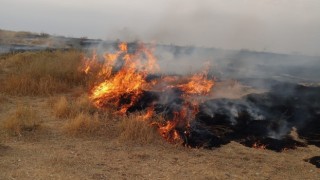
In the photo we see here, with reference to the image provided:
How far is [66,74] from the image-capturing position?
13633mm

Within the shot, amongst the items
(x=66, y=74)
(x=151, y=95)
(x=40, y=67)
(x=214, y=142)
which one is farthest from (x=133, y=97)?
(x=40, y=67)

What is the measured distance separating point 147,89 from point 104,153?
3.34 meters

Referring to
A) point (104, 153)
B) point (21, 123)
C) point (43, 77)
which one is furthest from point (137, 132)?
point (43, 77)

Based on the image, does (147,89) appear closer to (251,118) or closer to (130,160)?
(251,118)

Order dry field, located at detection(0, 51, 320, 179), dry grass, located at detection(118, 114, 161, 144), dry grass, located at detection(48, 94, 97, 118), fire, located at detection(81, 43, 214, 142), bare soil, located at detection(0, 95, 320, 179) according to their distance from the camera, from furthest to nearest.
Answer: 1. dry grass, located at detection(48, 94, 97, 118)
2. fire, located at detection(81, 43, 214, 142)
3. dry grass, located at detection(118, 114, 161, 144)
4. dry field, located at detection(0, 51, 320, 179)
5. bare soil, located at detection(0, 95, 320, 179)

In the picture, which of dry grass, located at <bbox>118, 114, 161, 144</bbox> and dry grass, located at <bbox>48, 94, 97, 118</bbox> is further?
dry grass, located at <bbox>48, 94, 97, 118</bbox>

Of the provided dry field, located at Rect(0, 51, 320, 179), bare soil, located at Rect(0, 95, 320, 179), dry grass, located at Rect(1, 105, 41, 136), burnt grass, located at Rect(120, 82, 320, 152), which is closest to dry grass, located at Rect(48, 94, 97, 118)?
dry field, located at Rect(0, 51, 320, 179)

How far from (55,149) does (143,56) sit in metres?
6.00

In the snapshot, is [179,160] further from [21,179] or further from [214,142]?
[21,179]

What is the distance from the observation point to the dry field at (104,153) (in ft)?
22.2

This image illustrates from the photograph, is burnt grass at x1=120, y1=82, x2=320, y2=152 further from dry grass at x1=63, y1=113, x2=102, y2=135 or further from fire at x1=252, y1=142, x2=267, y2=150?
dry grass at x1=63, y1=113, x2=102, y2=135

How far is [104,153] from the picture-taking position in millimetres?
7695

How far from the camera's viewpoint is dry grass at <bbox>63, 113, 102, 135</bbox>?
8.76 meters

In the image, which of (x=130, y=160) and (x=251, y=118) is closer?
(x=130, y=160)
